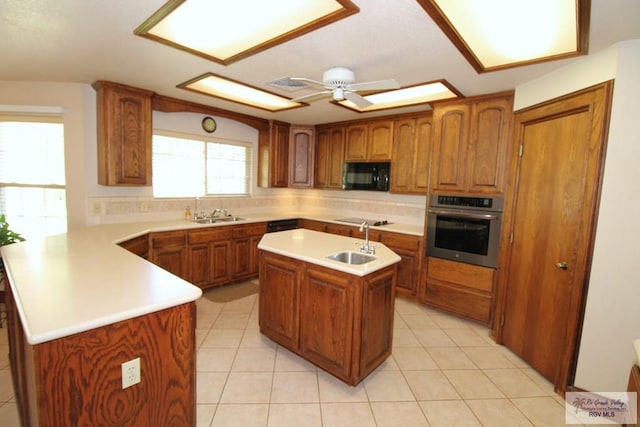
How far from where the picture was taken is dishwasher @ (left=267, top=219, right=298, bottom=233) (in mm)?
4391

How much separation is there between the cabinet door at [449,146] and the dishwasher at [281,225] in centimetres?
221

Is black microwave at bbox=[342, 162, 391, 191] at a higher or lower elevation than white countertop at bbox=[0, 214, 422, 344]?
higher

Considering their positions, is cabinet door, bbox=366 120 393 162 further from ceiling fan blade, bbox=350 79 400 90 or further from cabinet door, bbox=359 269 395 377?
cabinet door, bbox=359 269 395 377

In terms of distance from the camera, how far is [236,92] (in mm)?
3301

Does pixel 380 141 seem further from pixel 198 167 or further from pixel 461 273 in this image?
pixel 198 167

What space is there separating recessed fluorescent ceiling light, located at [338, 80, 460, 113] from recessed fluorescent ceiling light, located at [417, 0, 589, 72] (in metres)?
0.61

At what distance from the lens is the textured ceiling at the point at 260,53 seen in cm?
165

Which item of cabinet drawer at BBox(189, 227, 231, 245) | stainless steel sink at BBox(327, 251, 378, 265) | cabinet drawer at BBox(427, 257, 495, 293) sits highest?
stainless steel sink at BBox(327, 251, 378, 265)

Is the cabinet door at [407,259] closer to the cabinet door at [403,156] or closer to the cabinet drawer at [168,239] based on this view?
the cabinet door at [403,156]

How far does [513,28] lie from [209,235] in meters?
3.47

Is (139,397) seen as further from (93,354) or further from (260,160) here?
(260,160)

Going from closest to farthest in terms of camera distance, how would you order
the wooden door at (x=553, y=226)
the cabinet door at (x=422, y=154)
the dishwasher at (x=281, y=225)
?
the wooden door at (x=553, y=226) < the cabinet door at (x=422, y=154) < the dishwasher at (x=281, y=225)

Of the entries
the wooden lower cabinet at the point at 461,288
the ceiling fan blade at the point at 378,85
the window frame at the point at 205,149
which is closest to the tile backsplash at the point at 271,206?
the window frame at the point at 205,149

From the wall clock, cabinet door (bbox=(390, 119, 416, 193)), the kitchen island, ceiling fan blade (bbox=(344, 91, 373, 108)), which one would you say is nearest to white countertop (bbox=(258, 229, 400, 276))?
the kitchen island
